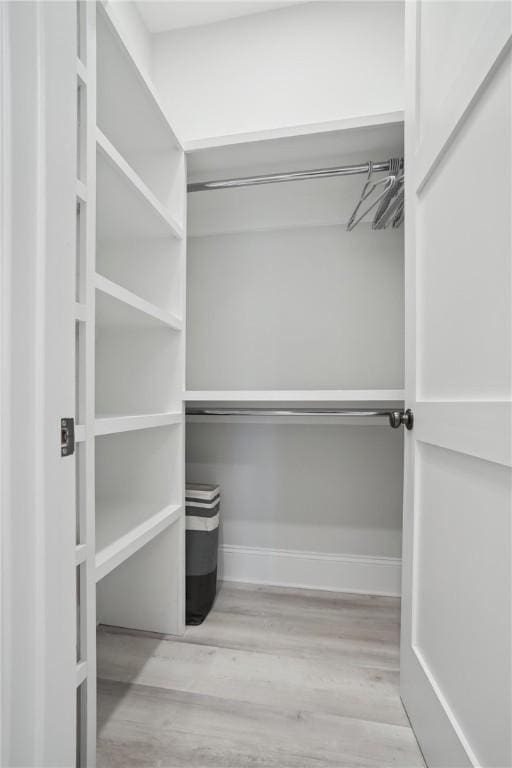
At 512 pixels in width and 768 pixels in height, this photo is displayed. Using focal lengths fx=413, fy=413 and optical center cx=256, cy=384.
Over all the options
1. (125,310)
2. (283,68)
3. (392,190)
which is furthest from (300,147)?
(125,310)

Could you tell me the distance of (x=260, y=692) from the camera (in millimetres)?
1170

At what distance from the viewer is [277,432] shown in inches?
74.1

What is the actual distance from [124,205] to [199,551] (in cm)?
122

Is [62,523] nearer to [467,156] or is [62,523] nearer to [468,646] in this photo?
[468,646]

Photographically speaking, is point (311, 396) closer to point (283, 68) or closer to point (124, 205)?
point (124, 205)

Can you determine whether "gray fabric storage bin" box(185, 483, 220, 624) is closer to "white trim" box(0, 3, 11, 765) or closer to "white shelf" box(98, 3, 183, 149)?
"white trim" box(0, 3, 11, 765)

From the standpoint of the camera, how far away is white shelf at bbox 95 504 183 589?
0.99m

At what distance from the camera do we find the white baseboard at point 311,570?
177 cm

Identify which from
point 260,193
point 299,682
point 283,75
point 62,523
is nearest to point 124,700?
point 299,682

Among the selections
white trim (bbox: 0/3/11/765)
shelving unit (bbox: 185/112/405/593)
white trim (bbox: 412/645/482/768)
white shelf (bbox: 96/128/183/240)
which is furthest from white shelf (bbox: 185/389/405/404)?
white trim (bbox: 0/3/11/765)

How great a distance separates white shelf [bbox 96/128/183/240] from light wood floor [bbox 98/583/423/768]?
55.1 inches

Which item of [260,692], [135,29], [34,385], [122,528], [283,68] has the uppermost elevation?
[135,29]

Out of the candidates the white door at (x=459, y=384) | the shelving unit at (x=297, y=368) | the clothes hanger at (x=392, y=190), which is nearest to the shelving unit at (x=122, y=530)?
the shelving unit at (x=297, y=368)

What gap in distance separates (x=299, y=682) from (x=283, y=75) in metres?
2.32
